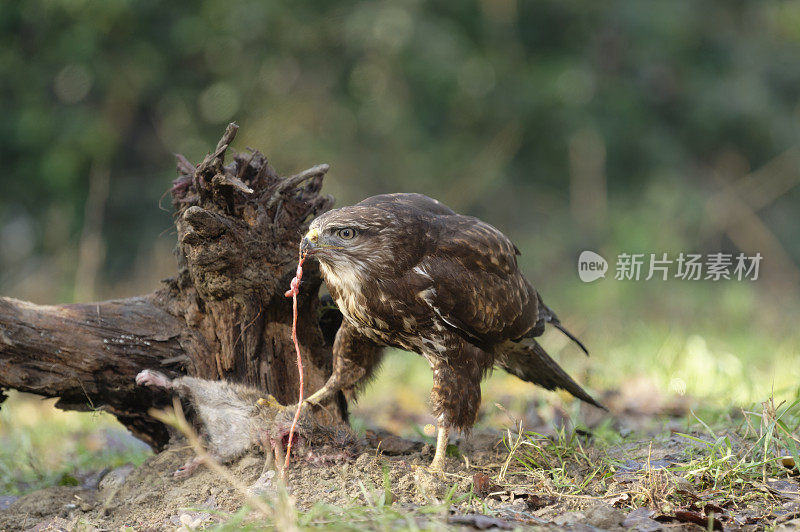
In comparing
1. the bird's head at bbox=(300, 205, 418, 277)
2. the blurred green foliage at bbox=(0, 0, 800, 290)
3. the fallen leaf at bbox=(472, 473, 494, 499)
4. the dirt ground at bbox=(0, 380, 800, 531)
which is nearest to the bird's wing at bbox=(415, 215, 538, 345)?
the bird's head at bbox=(300, 205, 418, 277)

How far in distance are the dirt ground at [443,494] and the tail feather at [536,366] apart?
392 mm

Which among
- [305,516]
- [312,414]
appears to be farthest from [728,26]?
[305,516]

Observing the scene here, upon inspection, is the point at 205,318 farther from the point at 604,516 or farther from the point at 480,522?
the point at 604,516

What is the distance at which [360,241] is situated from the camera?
10.4 ft

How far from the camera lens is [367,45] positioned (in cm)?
922

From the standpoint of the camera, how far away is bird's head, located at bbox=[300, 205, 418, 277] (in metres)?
3.13

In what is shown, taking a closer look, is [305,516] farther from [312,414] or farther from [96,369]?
[96,369]

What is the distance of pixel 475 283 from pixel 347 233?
610 millimetres

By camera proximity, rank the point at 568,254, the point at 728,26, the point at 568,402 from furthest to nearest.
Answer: the point at 728,26
the point at 568,254
the point at 568,402

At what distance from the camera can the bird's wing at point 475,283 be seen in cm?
326

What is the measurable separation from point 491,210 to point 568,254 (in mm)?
1241

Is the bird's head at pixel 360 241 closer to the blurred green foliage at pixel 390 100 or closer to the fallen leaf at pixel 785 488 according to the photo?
the fallen leaf at pixel 785 488

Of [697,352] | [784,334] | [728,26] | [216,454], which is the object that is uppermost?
[728,26]

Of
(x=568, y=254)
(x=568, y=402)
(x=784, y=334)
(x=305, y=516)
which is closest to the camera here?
(x=305, y=516)
